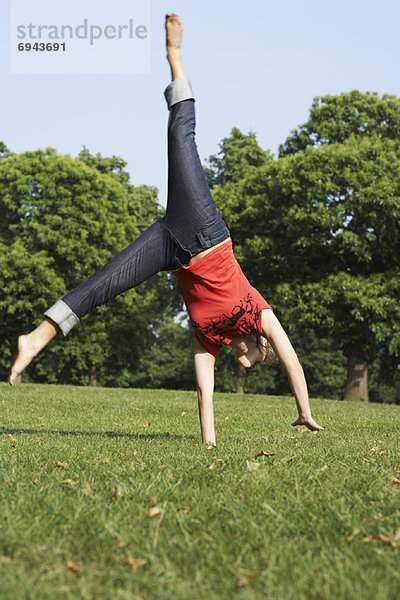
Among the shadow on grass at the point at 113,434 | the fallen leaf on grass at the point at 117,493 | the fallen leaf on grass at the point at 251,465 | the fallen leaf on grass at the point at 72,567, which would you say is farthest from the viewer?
the shadow on grass at the point at 113,434

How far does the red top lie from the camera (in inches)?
180

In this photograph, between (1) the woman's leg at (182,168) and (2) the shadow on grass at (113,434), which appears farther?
(2) the shadow on grass at (113,434)

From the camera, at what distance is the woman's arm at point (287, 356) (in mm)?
4961

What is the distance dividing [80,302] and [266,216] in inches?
782

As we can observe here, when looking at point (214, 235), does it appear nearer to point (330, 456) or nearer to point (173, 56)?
point (173, 56)

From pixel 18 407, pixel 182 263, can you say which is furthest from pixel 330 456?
pixel 18 407

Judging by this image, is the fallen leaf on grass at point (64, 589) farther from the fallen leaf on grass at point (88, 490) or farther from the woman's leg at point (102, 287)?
the woman's leg at point (102, 287)

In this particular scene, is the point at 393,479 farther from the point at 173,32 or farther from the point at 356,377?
the point at 356,377

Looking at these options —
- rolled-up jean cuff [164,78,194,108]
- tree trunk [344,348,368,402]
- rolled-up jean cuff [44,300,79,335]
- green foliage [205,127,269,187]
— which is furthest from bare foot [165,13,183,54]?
green foliage [205,127,269,187]

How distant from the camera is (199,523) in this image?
2771 mm

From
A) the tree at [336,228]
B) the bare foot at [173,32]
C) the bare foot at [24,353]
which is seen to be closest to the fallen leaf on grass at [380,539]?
the bare foot at [24,353]

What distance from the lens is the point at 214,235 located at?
4.43m

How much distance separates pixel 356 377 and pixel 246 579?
22260 millimetres

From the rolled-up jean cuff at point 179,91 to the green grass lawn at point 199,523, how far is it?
2638 mm
